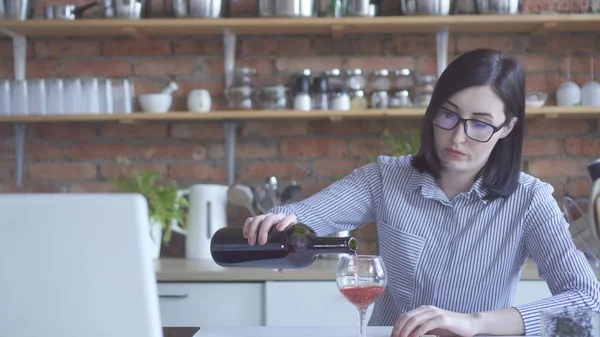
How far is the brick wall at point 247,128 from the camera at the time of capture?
3.13 m

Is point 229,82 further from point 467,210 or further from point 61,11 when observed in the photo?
point 467,210

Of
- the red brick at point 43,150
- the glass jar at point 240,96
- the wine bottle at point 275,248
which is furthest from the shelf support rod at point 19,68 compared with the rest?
the wine bottle at point 275,248

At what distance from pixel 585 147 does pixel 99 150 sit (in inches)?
74.4

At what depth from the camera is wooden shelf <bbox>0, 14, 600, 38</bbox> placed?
290cm

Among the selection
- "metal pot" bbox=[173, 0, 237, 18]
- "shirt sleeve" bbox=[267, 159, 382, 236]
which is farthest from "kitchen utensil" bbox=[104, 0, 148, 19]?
"shirt sleeve" bbox=[267, 159, 382, 236]

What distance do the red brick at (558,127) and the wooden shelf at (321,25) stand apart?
1.13 ft

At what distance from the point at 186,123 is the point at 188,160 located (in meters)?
0.15

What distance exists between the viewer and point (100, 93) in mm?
3014

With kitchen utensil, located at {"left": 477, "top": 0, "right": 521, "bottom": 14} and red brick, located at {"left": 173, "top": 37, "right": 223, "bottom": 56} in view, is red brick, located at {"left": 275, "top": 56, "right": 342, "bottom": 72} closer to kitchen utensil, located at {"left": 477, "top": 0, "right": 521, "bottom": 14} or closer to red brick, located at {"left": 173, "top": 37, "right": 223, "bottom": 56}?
red brick, located at {"left": 173, "top": 37, "right": 223, "bottom": 56}

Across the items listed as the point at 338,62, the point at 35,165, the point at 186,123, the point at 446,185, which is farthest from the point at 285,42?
the point at 446,185

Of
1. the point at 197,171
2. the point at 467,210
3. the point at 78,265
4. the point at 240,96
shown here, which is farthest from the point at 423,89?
the point at 78,265

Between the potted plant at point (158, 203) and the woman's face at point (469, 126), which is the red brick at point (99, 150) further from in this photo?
the woman's face at point (469, 126)

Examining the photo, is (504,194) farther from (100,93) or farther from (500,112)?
(100,93)

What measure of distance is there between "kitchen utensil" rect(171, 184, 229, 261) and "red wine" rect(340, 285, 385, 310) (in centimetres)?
171
